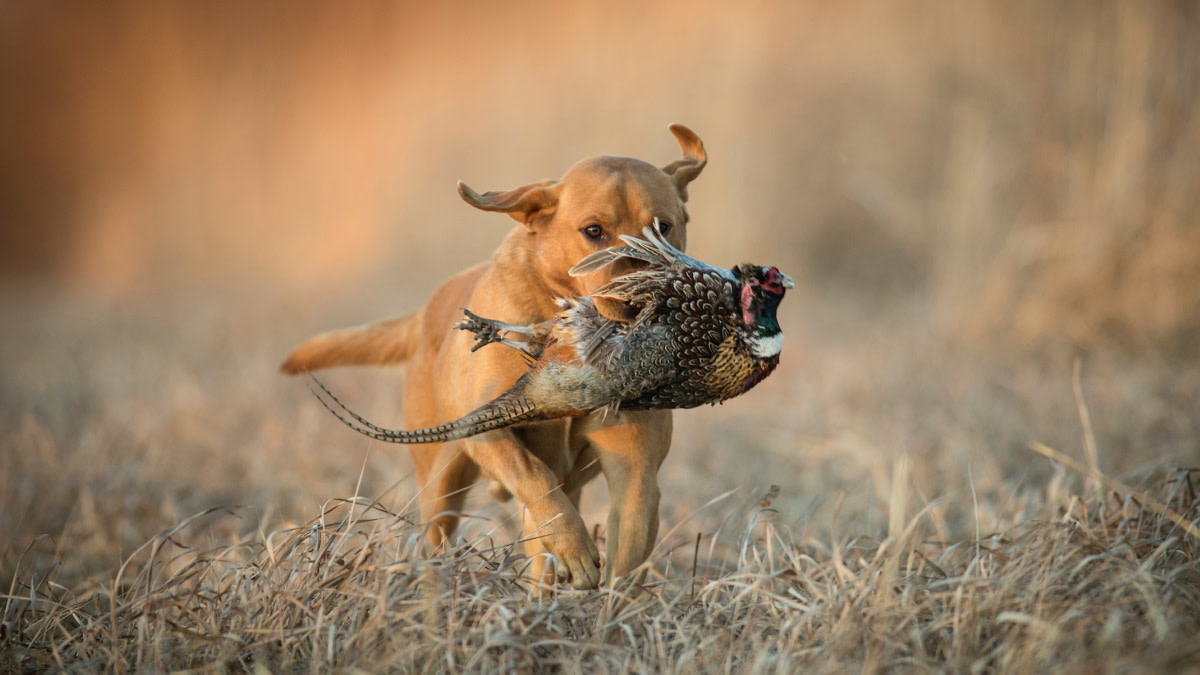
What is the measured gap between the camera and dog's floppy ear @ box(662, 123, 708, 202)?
9.70 ft

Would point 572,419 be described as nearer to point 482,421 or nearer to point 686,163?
point 482,421

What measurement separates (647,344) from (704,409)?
3.89 m

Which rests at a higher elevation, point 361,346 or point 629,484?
point 361,346

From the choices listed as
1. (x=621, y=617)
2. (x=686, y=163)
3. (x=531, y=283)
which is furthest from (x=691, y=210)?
(x=621, y=617)

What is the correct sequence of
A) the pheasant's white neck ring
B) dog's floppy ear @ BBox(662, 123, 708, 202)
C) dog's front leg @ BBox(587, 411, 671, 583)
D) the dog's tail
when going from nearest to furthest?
1. the pheasant's white neck ring
2. dog's front leg @ BBox(587, 411, 671, 583)
3. dog's floppy ear @ BBox(662, 123, 708, 202)
4. the dog's tail

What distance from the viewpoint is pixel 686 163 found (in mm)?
3084

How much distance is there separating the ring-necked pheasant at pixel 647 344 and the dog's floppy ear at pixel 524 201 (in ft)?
1.29

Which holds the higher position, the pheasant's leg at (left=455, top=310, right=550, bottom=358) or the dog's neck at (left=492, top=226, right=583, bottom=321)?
the dog's neck at (left=492, top=226, right=583, bottom=321)

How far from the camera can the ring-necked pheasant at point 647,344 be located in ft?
7.39

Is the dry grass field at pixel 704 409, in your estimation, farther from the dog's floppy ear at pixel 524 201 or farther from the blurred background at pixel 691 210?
the dog's floppy ear at pixel 524 201

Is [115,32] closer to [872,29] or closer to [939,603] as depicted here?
[872,29]

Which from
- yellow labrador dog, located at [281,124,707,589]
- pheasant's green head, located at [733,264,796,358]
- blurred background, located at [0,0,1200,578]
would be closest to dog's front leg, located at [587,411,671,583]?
yellow labrador dog, located at [281,124,707,589]

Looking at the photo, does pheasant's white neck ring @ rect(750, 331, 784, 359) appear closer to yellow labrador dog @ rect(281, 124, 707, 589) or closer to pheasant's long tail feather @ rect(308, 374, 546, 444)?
yellow labrador dog @ rect(281, 124, 707, 589)

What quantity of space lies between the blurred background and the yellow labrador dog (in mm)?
851
